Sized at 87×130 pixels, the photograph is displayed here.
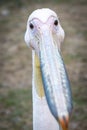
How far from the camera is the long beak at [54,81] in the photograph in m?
3.25

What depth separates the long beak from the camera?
3248 millimetres

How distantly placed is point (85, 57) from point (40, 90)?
554 cm

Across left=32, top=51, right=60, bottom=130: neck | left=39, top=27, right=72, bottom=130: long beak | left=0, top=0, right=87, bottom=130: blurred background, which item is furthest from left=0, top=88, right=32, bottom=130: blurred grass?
left=39, top=27, right=72, bottom=130: long beak

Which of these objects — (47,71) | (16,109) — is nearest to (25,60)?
(16,109)

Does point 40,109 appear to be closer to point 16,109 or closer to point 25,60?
point 16,109

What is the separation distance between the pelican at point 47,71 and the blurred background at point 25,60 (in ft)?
9.96

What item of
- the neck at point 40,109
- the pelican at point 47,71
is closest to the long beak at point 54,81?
the pelican at point 47,71

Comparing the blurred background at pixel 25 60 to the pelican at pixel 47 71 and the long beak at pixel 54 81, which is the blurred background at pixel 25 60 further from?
the long beak at pixel 54 81

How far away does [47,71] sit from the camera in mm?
3578

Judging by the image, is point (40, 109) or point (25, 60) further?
point (25, 60)

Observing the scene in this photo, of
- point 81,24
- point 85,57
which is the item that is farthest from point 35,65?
point 81,24

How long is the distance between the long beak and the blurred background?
11.1 feet

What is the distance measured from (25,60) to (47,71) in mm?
6026

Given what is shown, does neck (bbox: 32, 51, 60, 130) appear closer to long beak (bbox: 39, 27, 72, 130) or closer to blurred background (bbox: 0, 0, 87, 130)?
long beak (bbox: 39, 27, 72, 130)
